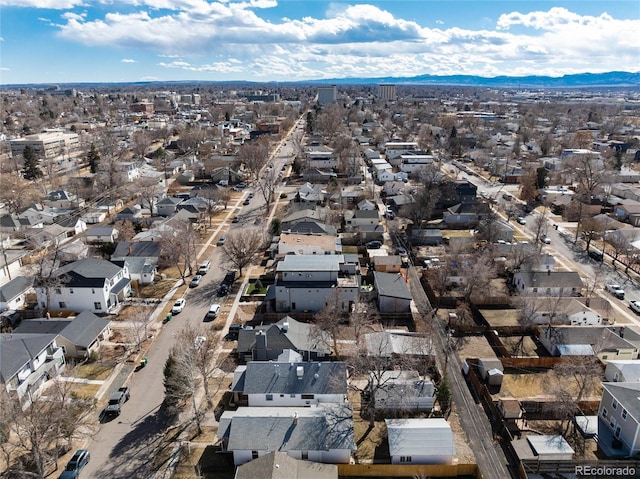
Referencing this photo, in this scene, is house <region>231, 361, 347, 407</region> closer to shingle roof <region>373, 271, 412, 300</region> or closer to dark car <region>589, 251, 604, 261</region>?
shingle roof <region>373, 271, 412, 300</region>

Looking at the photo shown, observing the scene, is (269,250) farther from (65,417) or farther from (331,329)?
(65,417)

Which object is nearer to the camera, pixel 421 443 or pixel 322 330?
pixel 421 443

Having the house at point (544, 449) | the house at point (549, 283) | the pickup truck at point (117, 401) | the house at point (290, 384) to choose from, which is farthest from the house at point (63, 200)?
the house at point (544, 449)

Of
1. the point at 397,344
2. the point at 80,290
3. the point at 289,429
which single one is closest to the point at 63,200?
the point at 80,290

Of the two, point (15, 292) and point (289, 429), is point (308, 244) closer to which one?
point (289, 429)

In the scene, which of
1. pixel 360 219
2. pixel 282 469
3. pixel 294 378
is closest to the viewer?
pixel 282 469

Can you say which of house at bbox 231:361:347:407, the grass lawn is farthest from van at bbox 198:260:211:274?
house at bbox 231:361:347:407
